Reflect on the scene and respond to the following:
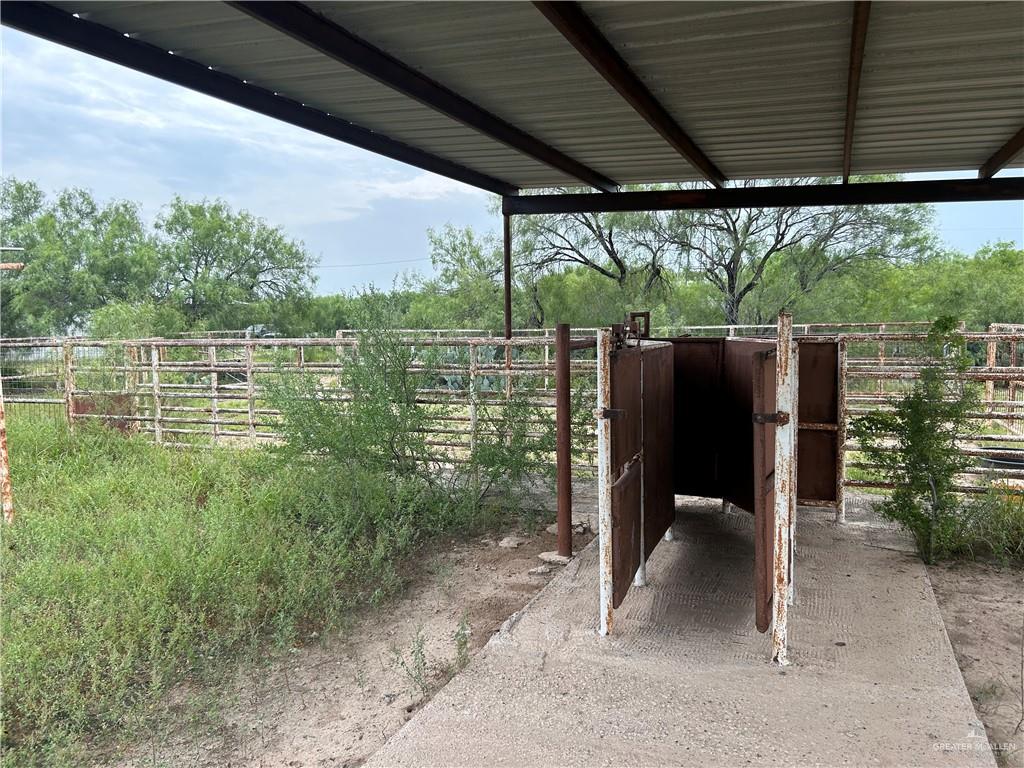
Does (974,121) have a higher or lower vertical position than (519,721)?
higher

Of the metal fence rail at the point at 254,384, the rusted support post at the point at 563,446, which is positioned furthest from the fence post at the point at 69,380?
the rusted support post at the point at 563,446

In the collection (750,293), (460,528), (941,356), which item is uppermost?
(750,293)

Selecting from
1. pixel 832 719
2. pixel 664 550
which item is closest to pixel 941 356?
pixel 664 550

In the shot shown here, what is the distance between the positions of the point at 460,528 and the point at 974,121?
5.61m

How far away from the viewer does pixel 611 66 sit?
456 centimetres

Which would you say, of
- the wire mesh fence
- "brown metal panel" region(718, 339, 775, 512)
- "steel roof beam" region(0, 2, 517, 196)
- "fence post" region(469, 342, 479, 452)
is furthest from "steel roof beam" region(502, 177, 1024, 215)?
"brown metal panel" region(718, 339, 775, 512)

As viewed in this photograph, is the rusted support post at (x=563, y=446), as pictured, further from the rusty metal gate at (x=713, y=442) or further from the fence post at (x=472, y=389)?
the fence post at (x=472, y=389)

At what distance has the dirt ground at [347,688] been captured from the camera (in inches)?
131

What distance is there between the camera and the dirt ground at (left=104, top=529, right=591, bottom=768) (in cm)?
333

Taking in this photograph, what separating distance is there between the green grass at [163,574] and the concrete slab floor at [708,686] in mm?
1464

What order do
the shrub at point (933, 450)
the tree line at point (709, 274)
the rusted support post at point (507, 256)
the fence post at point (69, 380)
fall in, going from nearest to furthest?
1. the shrub at point (933, 450)
2. the rusted support post at point (507, 256)
3. the fence post at point (69, 380)
4. the tree line at point (709, 274)

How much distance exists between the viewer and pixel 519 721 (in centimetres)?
313

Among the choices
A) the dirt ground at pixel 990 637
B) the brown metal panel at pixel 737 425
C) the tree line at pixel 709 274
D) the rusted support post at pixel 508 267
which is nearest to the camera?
the dirt ground at pixel 990 637

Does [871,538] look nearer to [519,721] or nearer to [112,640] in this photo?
[519,721]
